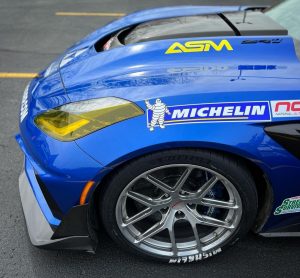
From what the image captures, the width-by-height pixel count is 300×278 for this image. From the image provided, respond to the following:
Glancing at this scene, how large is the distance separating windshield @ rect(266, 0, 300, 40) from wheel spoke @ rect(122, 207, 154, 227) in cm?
141

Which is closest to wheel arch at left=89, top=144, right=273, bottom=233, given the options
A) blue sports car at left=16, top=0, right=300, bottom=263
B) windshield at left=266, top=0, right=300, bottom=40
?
blue sports car at left=16, top=0, right=300, bottom=263

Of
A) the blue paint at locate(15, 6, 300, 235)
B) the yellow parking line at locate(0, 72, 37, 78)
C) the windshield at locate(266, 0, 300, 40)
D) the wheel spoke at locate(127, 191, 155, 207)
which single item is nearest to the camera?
the blue paint at locate(15, 6, 300, 235)

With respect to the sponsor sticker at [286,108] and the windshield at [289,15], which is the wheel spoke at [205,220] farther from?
the windshield at [289,15]

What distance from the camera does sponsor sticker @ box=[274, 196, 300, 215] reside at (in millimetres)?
1943

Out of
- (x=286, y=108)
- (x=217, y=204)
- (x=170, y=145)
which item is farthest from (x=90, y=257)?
(x=286, y=108)

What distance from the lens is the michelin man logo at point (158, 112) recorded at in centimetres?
176

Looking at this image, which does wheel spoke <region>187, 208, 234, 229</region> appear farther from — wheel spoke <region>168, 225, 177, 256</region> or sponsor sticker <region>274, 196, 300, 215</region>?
sponsor sticker <region>274, 196, 300, 215</region>

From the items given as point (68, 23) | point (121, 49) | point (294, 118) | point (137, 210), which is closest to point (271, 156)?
point (294, 118)

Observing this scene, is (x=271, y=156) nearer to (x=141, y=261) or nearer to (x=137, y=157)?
(x=137, y=157)

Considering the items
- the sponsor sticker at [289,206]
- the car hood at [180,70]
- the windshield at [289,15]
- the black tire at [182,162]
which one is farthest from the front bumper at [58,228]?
the windshield at [289,15]

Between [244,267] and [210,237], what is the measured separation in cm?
27

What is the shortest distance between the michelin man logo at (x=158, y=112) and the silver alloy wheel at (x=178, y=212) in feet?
0.93

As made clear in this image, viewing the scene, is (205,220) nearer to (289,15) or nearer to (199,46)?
(199,46)

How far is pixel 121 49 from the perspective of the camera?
2.36 m
